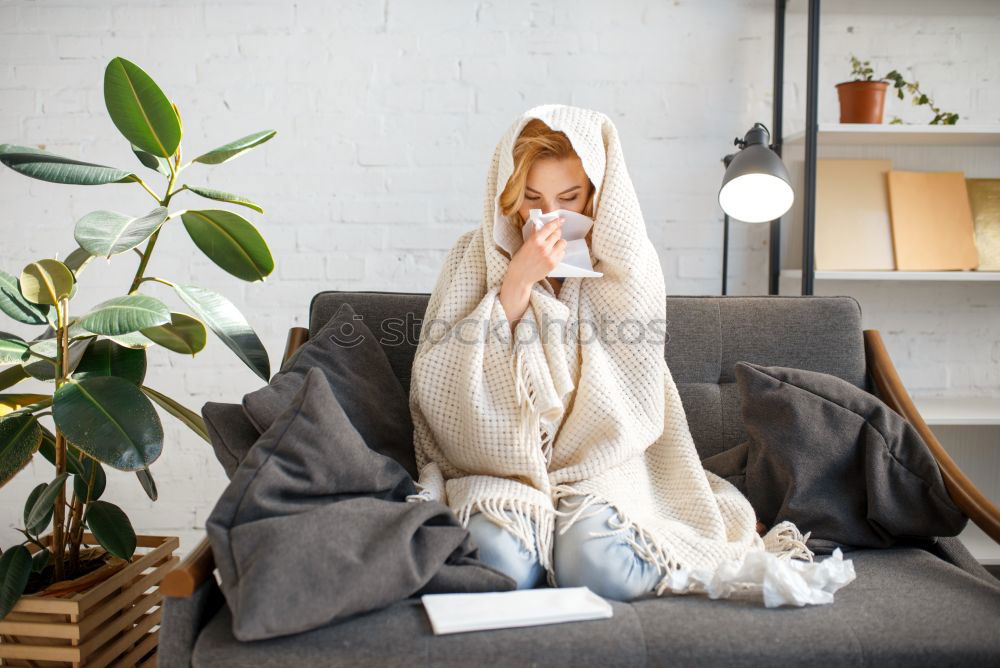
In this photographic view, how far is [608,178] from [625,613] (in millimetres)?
877

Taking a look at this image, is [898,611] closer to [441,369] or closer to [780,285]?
[441,369]

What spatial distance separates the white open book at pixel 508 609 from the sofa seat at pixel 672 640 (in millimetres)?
12

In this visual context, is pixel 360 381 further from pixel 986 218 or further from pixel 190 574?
pixel 986 218

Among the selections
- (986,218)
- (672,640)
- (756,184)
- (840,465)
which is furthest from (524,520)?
(986,218)

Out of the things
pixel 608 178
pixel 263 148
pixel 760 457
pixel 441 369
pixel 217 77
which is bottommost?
pixel 760 457

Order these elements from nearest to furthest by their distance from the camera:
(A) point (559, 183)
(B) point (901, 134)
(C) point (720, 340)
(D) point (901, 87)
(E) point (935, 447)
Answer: (E) point (935, 447), (A) point (559, 183), (C) point (720, 340), (B) point (901, 134), (D) point (901, 87)

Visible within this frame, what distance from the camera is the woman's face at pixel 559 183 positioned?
5.48ft

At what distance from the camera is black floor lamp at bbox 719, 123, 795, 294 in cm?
184

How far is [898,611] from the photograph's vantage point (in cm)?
119

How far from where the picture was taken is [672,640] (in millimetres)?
1122

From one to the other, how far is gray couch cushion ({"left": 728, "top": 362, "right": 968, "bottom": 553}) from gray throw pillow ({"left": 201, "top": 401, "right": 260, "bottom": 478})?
92cm

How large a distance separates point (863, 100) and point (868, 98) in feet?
0.04

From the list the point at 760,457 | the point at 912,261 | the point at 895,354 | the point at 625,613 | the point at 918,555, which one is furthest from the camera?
the point at 895,354

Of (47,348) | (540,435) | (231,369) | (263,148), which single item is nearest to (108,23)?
(263,148)
